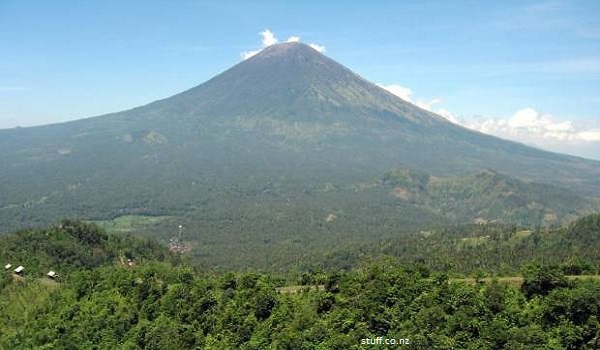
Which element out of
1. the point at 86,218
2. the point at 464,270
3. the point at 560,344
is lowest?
Answer: the point at 86,218

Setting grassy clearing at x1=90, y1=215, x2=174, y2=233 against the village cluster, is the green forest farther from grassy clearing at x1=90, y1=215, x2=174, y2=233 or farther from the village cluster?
grassy clearing at x1=90, y1=215, x2=174, y2=233

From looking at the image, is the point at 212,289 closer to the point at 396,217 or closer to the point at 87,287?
the point at 87,287

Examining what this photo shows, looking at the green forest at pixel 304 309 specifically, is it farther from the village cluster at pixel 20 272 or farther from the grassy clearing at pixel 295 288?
the village cluster at pixel 20 272

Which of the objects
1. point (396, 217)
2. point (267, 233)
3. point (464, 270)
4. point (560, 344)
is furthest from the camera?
point (396, 217)

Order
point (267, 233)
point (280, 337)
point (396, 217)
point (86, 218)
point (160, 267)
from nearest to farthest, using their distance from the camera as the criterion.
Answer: point (280, 337)
point (160, 267)
point (267, 233)
point (86, 218)
point (396, 217)

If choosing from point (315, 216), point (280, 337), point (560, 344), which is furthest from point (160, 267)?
point (315, 216)

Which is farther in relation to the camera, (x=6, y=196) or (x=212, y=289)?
(x=6, y=196)

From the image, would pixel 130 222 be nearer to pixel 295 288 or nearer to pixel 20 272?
pixel 20 272

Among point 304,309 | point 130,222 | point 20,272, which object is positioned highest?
point 304,309

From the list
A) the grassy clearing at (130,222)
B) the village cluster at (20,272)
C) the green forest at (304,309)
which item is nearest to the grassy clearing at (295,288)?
the green forest at (304,309)

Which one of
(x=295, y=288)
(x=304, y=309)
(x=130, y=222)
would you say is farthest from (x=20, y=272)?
(x=130, y=222)
